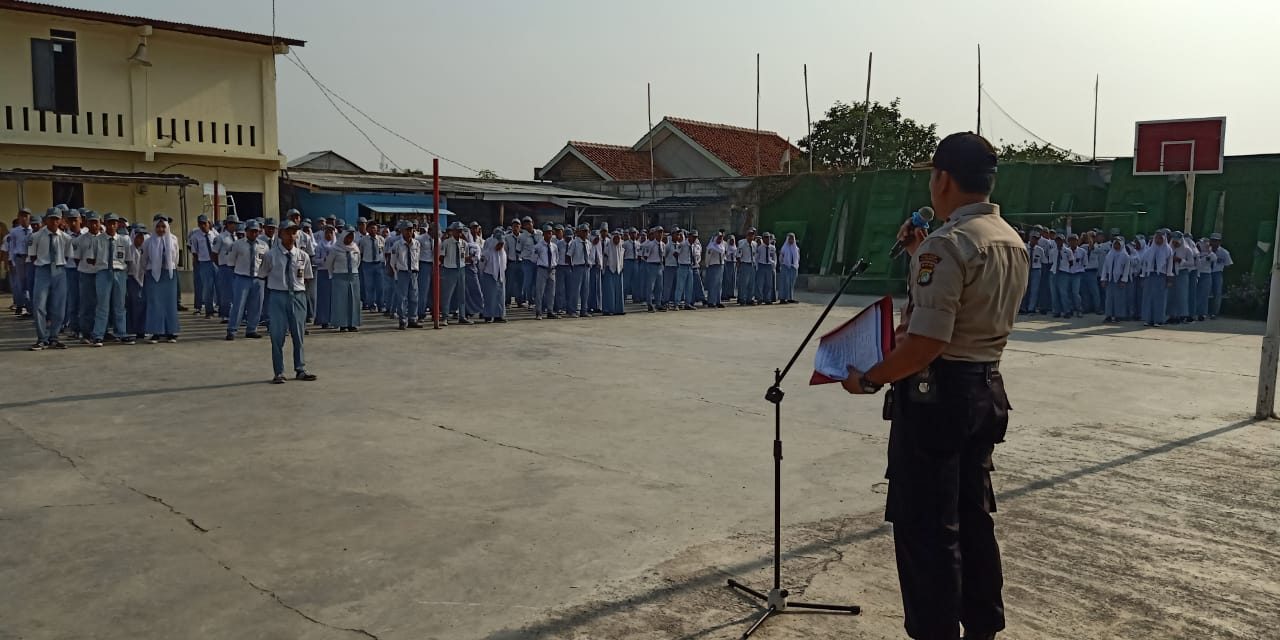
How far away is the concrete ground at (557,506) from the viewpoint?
3.96m

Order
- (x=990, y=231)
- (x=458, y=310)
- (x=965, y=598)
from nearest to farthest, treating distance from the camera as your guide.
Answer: (x=990, y=231) < (x=965, y=598) < (x=458, y=310)

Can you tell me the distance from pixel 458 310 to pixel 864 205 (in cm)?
1433

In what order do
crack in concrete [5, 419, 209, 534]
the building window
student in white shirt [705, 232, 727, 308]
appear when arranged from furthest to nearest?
Result: 1. student in white shirt [705, 232, 727, 308]
2. the building window
3. crack in concrete [5, 419, 209, 534]

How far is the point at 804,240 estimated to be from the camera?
28250mm

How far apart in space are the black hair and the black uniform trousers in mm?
595

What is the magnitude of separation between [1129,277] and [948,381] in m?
16.7

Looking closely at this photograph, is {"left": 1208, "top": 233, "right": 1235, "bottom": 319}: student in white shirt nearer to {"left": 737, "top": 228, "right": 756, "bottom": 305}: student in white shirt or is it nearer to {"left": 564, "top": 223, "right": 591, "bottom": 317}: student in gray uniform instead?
{"left": 737, "top": 228, "right": 756, "bottom": 305}: student in white shirt

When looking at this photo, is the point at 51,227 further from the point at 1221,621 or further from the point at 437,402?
the point at 1221,621

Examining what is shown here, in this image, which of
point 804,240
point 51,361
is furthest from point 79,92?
point 804,240

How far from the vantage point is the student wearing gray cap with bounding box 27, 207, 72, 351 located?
12.1 meters

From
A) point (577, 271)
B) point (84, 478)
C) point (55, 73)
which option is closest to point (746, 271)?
point (577, 271)

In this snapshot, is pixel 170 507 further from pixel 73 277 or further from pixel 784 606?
pixel 73 277

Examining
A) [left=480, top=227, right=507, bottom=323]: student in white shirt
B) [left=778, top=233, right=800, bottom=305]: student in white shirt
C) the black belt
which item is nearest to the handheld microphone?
the black belt

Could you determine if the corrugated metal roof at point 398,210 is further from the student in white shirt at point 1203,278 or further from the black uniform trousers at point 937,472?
the black uniform trousers at point 937,472
